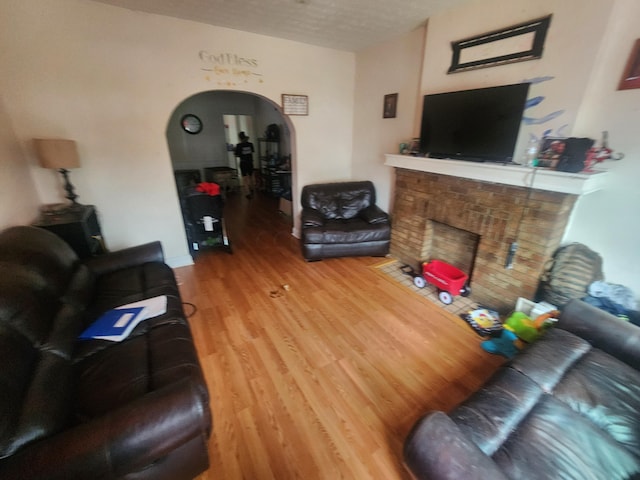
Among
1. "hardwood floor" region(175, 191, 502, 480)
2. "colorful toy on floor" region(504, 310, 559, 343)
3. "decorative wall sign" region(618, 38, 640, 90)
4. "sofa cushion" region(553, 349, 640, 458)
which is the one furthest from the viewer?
"colorful toy on floor" region(504, 310, 559, 343)

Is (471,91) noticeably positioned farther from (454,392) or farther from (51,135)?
(51,135)

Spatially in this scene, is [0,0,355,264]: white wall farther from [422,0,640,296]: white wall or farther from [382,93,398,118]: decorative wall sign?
[422,0,640,296]: white wall

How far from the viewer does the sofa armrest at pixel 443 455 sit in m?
0.91

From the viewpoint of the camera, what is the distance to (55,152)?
218cm

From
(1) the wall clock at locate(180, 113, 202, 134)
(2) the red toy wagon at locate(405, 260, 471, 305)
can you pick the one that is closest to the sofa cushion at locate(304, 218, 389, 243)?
(2) the red toy wagon at locate(405, 260, 471, 305)

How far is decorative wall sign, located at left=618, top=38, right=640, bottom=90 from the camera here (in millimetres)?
1700

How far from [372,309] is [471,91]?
2.17m

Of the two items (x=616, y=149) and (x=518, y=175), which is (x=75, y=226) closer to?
(x=518, y=175)

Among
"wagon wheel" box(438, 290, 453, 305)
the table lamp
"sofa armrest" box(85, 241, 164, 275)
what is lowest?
"wagon wheel" box(438, 290, 453, 305)

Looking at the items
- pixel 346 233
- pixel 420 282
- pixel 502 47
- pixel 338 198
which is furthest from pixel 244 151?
pixel 502 47

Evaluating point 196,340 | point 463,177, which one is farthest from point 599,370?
point 196,340

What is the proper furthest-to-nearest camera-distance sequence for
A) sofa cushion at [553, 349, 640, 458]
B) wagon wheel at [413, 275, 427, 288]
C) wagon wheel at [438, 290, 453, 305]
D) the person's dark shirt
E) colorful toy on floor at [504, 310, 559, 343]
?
1. the person's dark shirt
2. wagon wheel at [413, 275, 427, 288]
3. wagon wheel at [438, 290, 453, 305]
4. colorful toy on floor at [504, 310, 559, 343]
5. sofa cushion at [553, 349, 640, 458]

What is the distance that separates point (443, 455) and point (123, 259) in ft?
8.31

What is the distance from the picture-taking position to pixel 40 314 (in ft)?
4.37
